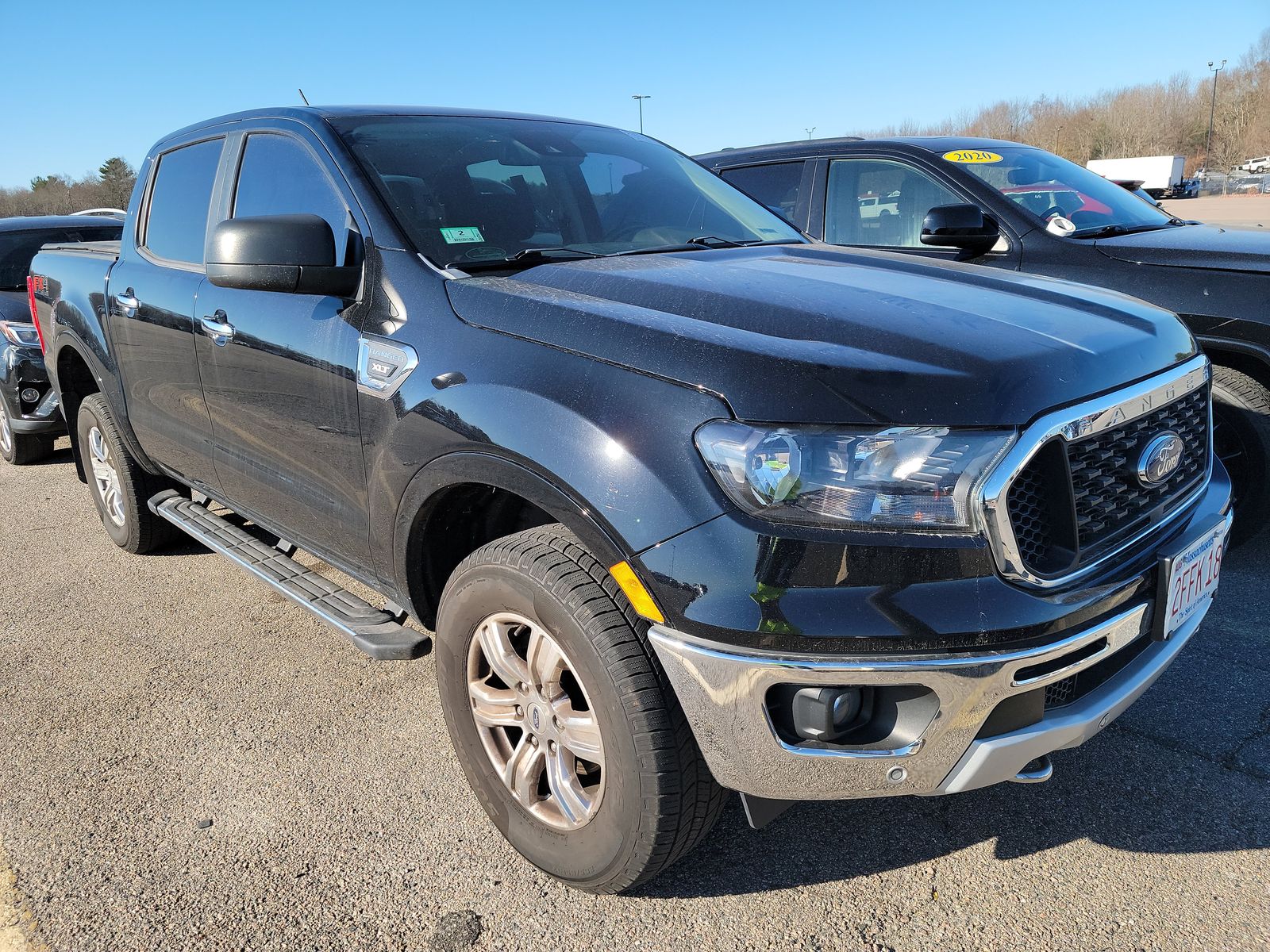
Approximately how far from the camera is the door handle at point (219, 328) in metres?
3.03

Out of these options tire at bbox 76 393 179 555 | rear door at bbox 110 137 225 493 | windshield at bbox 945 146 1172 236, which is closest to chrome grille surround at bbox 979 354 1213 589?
windshield at bbox 945 146 1172 236

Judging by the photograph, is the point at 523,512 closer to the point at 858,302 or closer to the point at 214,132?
the point at 858,302

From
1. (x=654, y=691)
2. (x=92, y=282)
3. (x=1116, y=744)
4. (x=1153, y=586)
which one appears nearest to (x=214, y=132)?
(x=92, y=282)

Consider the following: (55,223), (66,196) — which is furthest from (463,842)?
(66,196)

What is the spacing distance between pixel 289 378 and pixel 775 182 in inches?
134

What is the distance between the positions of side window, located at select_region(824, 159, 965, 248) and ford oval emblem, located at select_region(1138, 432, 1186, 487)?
2763mm

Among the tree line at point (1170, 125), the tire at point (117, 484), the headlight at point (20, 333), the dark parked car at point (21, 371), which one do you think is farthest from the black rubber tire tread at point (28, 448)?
the tree line at point (1170, 125)

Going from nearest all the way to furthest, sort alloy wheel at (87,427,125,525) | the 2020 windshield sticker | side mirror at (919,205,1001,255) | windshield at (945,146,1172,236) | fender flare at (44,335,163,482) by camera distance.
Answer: fender flare at (44,335,163,482)
side mirror at (919,205,1001,255)
windshield at (945,146,1172,236)
alloy wheel at (87,427,125,525)
the 2020 windshield sticker

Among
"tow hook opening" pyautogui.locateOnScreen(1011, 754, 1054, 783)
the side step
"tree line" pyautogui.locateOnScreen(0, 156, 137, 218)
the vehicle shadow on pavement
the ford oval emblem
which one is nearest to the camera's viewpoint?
"tow hook opening" pyautogui.locateOnScreen(1011, 754, 1054, 783)

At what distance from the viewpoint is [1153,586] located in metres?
1.95

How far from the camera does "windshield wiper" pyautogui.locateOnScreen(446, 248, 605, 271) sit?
2.43m

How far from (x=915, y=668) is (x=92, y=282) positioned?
3.99 metres

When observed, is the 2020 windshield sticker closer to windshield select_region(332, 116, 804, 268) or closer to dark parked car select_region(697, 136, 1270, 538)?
dark parked car select_region(697, 136, 1270, 538)

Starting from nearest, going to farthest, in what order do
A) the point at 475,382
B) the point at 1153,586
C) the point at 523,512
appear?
the point at 1153,586
the point at 475,382
the point at 523,512
